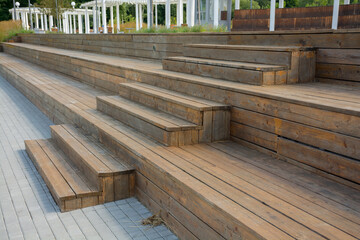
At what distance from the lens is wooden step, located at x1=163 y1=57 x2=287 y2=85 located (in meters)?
2.95

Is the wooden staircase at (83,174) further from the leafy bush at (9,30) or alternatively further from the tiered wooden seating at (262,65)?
the leafy bush at (9,30)

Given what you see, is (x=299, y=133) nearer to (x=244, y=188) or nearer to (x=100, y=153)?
(x=244, y=188)

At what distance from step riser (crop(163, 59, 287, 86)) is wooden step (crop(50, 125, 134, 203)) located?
1179 millimetres

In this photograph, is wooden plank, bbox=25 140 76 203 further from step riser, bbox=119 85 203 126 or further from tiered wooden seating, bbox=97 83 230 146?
step riser, bbox=119 85 203 126

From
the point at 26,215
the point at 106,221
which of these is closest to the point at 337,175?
the point at 106,221

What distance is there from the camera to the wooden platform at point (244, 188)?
5.50ft

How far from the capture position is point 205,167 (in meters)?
2.35

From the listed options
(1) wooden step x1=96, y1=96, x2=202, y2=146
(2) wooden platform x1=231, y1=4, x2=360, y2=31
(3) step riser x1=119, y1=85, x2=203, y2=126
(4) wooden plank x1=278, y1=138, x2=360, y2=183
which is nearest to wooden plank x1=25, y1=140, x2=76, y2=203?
(1) wooden step x1=96, y1=96, x2=202, y2=146

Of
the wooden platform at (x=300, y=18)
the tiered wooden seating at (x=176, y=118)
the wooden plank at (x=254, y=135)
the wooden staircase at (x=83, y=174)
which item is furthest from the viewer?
the wooden platform at (x=300, y=18)

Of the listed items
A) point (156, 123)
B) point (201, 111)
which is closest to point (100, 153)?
point (156, 123)

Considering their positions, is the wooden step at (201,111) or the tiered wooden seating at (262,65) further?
the tiered wooden seating at (262,65)

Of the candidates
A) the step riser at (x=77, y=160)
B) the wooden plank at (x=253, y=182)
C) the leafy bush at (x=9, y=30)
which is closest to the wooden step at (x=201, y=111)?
the wooden plank at (x=253, y=182)

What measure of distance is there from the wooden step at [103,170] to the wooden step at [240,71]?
1.18m

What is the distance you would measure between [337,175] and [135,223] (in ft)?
4.11
